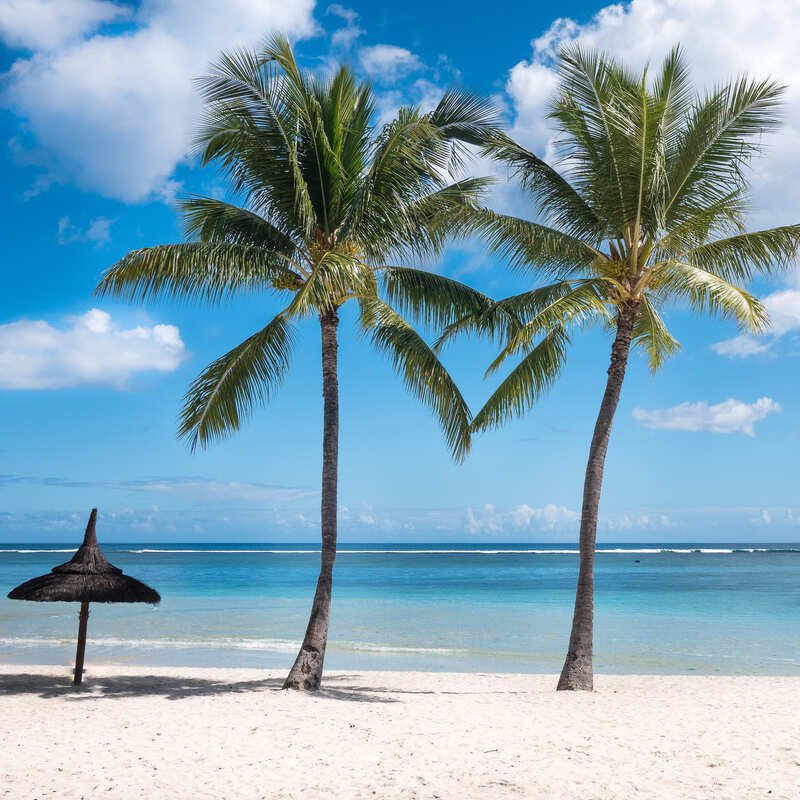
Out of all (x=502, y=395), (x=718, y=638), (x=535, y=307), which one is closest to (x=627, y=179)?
(x=535, y=307)

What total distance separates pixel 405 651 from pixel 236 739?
9575 millimetres

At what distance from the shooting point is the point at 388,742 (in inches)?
294

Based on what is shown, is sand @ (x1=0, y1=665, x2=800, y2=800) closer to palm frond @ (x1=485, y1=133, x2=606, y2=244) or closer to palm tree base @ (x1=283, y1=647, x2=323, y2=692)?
palm tree base @ (x1=283, y1=647, x2=323, y2=692)

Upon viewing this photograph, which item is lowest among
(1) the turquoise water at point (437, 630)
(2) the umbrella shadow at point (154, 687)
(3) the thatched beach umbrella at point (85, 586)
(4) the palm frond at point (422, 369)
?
(1) the turquoise water at point (437, 630)

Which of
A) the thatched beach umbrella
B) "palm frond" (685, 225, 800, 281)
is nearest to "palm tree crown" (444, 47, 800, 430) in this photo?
"palm frond" (685, 225, 800, 281)

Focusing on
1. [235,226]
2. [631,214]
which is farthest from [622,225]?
[235,226]

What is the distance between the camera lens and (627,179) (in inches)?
408

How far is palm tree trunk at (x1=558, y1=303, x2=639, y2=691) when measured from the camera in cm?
1066

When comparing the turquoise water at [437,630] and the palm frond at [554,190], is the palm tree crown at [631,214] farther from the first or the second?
the turquoise water at [437,630]

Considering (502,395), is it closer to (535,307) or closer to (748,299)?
(535,307)

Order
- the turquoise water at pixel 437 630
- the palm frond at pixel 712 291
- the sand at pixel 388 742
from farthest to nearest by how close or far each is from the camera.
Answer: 1. the turquoise water at pixel 437 630
2. the palm frond at pixel 712 291
3. the sand at pixel 388 742

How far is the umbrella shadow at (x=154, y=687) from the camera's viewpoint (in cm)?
996

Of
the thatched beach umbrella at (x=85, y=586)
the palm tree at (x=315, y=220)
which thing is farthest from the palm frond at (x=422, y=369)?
the thatched beach umbrella at (x=85, y=586)

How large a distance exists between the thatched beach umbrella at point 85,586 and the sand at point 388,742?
1.13 m
